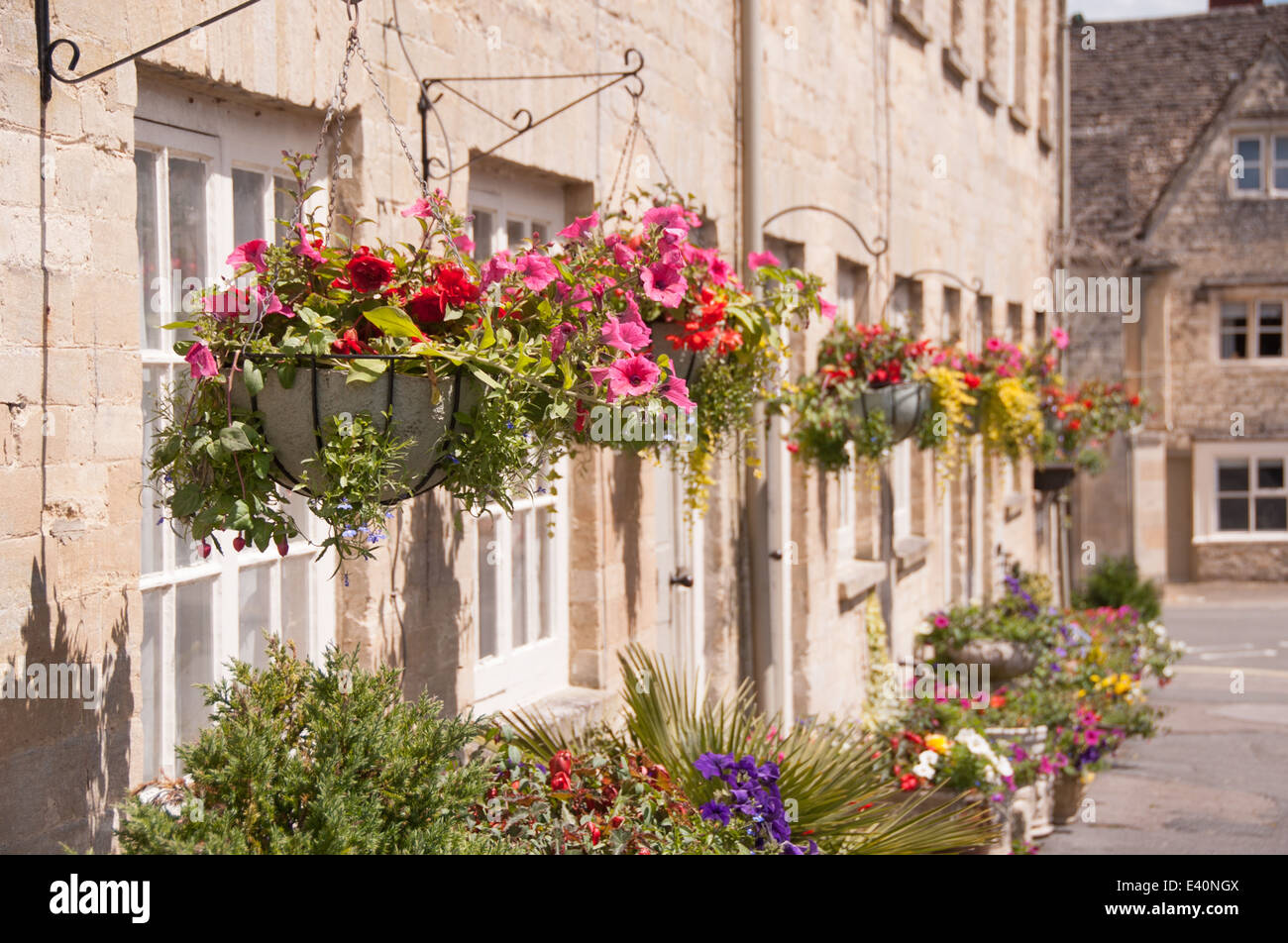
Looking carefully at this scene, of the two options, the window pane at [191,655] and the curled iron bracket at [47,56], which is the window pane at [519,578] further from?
the curled iron bracket at [47,56]

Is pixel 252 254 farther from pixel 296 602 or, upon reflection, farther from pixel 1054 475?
pixel 1054 475

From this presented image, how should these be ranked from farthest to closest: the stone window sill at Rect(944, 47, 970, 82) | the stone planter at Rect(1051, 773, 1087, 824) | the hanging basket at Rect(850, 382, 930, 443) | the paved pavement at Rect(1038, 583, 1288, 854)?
the stone window sill at Rect(944, 47, 970, 82)
the stone planter at Rect(1051, 773, 1087, 824)
the paved pavement at Rect(1038, 583, 1288, 854)
the hanging basket at Rect(850, 382, 930, 443)

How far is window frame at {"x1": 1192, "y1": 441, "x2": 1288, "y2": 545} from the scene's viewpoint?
23.0 meters

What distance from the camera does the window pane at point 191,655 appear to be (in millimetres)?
3785

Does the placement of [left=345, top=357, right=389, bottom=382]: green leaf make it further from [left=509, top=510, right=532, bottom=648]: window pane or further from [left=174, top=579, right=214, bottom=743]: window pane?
[left=509, top=510, right=532, bottom=648]: window pane

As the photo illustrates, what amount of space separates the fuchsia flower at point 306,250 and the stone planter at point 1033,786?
593 centimetres

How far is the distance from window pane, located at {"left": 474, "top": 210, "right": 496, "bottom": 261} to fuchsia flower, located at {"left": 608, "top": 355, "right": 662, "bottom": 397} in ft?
5.75

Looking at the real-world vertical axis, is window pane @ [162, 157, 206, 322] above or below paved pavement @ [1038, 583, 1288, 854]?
above

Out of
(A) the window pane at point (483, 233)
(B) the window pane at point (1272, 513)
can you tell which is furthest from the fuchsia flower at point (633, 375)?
(B) the window pane at point (1272, 513)

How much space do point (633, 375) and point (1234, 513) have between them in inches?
855

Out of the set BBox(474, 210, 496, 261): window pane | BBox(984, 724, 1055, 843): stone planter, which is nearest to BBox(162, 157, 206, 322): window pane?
BBox(474, 210, 496, 261): window pane

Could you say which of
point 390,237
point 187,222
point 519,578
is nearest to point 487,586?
point 519,578

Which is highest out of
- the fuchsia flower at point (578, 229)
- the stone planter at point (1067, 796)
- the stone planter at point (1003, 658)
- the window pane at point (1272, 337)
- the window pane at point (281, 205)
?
the window pane at point (1272, 337)
